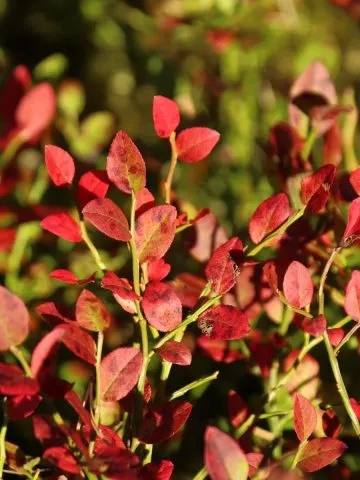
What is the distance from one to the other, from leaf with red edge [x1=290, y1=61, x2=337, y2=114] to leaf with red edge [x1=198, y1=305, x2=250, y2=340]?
0.33 m

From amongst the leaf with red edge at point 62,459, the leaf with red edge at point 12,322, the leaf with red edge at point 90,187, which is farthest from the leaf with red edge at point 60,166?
the leaf with red edge at point 62,459

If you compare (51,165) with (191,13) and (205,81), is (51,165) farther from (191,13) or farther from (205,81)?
(191,13)

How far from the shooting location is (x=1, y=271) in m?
1.04

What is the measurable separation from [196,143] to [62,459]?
0.99 ft

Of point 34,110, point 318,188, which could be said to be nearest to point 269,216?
point 318,188

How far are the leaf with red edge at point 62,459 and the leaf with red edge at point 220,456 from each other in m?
0.11

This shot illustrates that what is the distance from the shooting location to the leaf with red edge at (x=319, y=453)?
526mm

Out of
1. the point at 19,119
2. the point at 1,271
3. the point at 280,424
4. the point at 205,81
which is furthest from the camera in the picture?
the point at 205,81

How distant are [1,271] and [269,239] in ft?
1.93

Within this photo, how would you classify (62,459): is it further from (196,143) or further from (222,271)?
(196,143)

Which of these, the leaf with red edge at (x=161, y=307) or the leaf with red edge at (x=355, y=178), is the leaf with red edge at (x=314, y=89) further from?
the leaf with red edge at (x=161, y=307)

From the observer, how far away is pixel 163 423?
1.75 ft

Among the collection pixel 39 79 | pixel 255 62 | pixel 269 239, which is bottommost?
pixel 255 62

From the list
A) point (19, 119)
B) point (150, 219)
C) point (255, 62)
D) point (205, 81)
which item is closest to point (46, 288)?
point (19, 119)
